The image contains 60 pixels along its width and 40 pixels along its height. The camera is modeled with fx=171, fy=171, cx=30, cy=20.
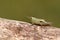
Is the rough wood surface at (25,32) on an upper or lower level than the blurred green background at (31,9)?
lower

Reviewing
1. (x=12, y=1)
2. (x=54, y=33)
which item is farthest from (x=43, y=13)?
(x=54, y=33)

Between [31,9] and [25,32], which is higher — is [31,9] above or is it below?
above

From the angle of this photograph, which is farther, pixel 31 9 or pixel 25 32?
pixel 31 9

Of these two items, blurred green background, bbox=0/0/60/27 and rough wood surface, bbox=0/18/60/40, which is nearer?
rough wood surface, bbox=0/18/60/40

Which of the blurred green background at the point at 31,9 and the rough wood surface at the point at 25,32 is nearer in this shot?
the rough wood surface at the point at 25,32

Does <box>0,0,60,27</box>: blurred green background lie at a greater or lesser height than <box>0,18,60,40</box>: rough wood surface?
greater
